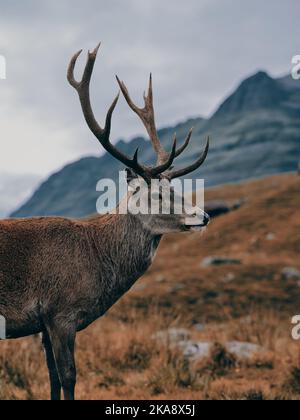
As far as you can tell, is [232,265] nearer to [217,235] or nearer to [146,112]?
[217,235]

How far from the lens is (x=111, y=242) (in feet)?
24.4

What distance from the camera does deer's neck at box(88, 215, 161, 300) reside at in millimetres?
7250

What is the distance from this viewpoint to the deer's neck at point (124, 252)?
725 centimetres

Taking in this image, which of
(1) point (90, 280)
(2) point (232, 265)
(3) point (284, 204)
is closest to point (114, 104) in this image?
(1) point (90, 280)

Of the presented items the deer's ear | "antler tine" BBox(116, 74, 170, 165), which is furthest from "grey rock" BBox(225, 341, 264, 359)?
the deer's ear

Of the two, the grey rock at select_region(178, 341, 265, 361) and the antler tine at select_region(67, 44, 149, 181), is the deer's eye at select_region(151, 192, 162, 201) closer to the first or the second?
the antler tine at select_region(67, 44, 149, 181)

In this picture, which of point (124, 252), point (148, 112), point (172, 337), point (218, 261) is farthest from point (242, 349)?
point (218, 261)

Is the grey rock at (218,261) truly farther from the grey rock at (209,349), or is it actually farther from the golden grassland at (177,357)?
the grey rock at (209,349)

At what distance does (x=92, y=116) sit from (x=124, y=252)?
1.54m

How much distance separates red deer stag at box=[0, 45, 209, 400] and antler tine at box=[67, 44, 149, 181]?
0.01 metres

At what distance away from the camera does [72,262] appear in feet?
23.4

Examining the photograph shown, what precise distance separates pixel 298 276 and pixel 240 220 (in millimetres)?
13114

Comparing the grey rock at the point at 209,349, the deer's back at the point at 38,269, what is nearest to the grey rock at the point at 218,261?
the grey rock at the point at 209,349

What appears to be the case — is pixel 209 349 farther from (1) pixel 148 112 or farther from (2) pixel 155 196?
(2) pixel 155 196
